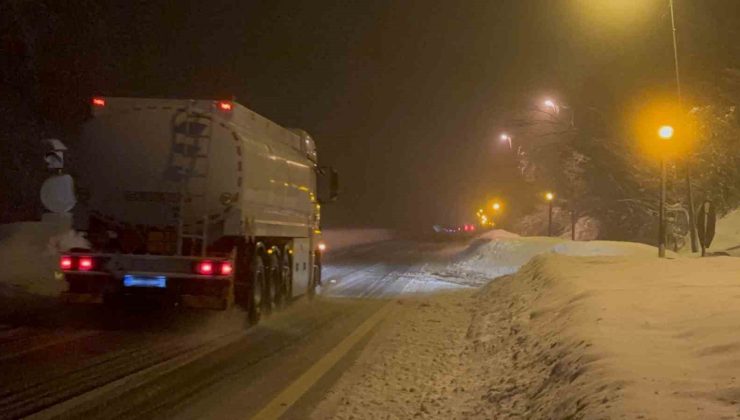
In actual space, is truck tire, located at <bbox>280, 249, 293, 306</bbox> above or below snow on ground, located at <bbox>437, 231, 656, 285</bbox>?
below

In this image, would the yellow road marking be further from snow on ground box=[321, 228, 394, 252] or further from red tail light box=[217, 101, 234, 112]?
snow on ground box=[321, 228, 394, 252]

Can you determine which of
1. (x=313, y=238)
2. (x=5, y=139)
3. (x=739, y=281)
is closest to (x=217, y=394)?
(x=739, y=281)

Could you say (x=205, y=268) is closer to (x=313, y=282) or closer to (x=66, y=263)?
(x=66, y=263)

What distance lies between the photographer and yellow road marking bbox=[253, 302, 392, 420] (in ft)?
25.7

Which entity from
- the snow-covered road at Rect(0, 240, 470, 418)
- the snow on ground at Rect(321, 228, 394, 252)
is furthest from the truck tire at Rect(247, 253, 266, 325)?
the snow on ground at Rect(321, 228, 394, 252)

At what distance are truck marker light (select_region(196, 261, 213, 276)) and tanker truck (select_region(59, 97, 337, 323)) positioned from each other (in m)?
0.02

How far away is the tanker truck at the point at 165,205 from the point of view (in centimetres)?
1284

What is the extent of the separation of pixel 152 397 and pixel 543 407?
4.03 m

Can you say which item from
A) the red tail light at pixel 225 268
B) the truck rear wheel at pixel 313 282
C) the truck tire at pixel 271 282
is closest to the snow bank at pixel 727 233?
the truck rear wheel at pixel 313 282

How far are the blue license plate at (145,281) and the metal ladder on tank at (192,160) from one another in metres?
0.99

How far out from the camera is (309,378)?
959 cm

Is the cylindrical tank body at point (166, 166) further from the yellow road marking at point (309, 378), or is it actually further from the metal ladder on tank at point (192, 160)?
the yellow road marking at point (309, 378)

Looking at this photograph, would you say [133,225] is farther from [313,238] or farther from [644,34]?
[644,34]

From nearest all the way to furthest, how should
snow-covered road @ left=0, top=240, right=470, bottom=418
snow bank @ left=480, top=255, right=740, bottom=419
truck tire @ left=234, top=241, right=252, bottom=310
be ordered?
snow bank @ left=480, top=255, right=740, bottom=419 < snow-covered road @ left=0, top=240, right=470, bottom=418 < truck tire @ left=234, top=241, right=252, bottom=310
